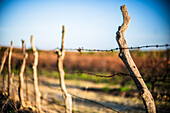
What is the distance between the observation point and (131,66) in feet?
5.75

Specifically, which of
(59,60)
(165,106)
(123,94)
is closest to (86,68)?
(123,94)

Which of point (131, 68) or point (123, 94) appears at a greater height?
point (131, 68)

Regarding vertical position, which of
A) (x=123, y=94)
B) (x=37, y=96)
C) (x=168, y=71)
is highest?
(x=168, y=71)

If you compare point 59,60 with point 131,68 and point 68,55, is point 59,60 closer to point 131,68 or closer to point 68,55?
point 131,68

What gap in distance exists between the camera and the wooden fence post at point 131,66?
1704 millimetres

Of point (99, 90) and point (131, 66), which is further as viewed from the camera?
point (99, 90)

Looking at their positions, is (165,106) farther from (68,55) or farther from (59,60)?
(68,55)

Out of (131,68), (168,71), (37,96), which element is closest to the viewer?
(131,68)

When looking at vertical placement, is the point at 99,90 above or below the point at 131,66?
below

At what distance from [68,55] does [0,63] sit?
12553 mm

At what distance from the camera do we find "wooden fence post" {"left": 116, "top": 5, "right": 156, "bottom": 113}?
1704mm

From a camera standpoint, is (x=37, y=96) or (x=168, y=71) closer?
(x=37, y=96)

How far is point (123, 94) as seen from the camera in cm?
696

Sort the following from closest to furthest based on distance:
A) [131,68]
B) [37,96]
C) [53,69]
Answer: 1. [131,68]
2. [37,96]
3. [53,69]
